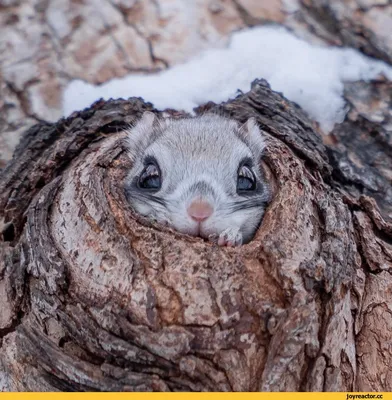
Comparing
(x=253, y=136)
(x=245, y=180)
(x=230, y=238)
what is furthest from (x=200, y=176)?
(x=253, y=136)

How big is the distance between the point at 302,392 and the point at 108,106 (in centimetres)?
205

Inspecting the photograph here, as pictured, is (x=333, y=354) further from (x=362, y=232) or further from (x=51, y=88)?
(x=51, y=88)

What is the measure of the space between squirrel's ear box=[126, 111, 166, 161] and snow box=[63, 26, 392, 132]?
0.54 m

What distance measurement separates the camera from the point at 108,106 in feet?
12.2

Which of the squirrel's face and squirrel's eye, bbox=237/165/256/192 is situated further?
squirrel's eye, bbox=237/165/256/192

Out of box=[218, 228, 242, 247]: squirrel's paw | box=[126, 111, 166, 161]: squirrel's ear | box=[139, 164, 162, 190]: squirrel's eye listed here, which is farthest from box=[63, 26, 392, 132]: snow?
box=[218, 228, 242, 247]: squirrel's paw

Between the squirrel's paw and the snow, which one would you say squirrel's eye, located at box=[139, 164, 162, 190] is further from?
A: the snow

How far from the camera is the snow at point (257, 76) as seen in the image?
13.5ft

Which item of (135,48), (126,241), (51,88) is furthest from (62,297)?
(135,48)

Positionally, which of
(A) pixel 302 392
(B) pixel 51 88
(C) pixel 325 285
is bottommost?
(B) pixel 51 88

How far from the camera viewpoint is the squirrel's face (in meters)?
2.91

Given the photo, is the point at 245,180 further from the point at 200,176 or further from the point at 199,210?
the point at 199,210

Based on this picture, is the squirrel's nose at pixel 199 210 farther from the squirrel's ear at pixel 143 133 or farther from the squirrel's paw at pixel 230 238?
the squirrel's ear at pixel 143 133

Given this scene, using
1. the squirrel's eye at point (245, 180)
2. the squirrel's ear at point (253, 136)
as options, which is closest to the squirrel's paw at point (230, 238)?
the squirrel's eye at point (245, 180)
